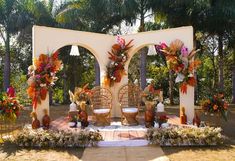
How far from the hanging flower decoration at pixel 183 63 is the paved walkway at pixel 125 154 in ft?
9.17

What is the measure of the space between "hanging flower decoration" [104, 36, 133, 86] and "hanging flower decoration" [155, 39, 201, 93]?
1.89 meters

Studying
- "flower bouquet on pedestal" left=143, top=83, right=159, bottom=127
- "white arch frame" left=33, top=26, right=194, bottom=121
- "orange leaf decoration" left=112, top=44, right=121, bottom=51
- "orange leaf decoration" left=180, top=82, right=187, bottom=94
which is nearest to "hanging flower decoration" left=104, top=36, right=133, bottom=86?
"orange leaf decoration" left=112, top=44, right=121, bottom=51

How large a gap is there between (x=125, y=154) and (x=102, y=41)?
5312 mm

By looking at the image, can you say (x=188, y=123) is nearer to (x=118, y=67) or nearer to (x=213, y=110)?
(x=213, y=110)

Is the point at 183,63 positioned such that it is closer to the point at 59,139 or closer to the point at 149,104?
the point at 149,104

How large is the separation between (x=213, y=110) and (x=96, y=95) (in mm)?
3629

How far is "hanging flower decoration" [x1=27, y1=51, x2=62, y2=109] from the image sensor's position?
9.69 meters

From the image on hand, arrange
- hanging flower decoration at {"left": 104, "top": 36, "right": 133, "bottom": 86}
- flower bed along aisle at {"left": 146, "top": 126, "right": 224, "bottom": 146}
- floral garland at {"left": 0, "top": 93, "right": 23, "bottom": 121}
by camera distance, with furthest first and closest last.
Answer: hanging flower decoration at {"left": 104, "top": 36, "right": 133, "bottom": 86}
floral garland at {"left": 0, "top": 93, "right": 23, "bottom": 121}
flower bed along aisle at {"left": 146, "top": 126, "right": 224, "bottom": 146}

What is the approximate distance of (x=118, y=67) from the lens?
38.6 feet

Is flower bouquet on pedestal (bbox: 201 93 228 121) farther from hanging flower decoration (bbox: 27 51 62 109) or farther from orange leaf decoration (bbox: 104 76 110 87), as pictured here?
hanging flower decoration (bbox: 27 51 62 109)

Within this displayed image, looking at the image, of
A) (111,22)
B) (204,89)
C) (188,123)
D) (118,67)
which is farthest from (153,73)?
(188,123)

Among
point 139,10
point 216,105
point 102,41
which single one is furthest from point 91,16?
point 216,105

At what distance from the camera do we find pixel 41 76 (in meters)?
9.67

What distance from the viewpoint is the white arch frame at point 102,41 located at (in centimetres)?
1016
